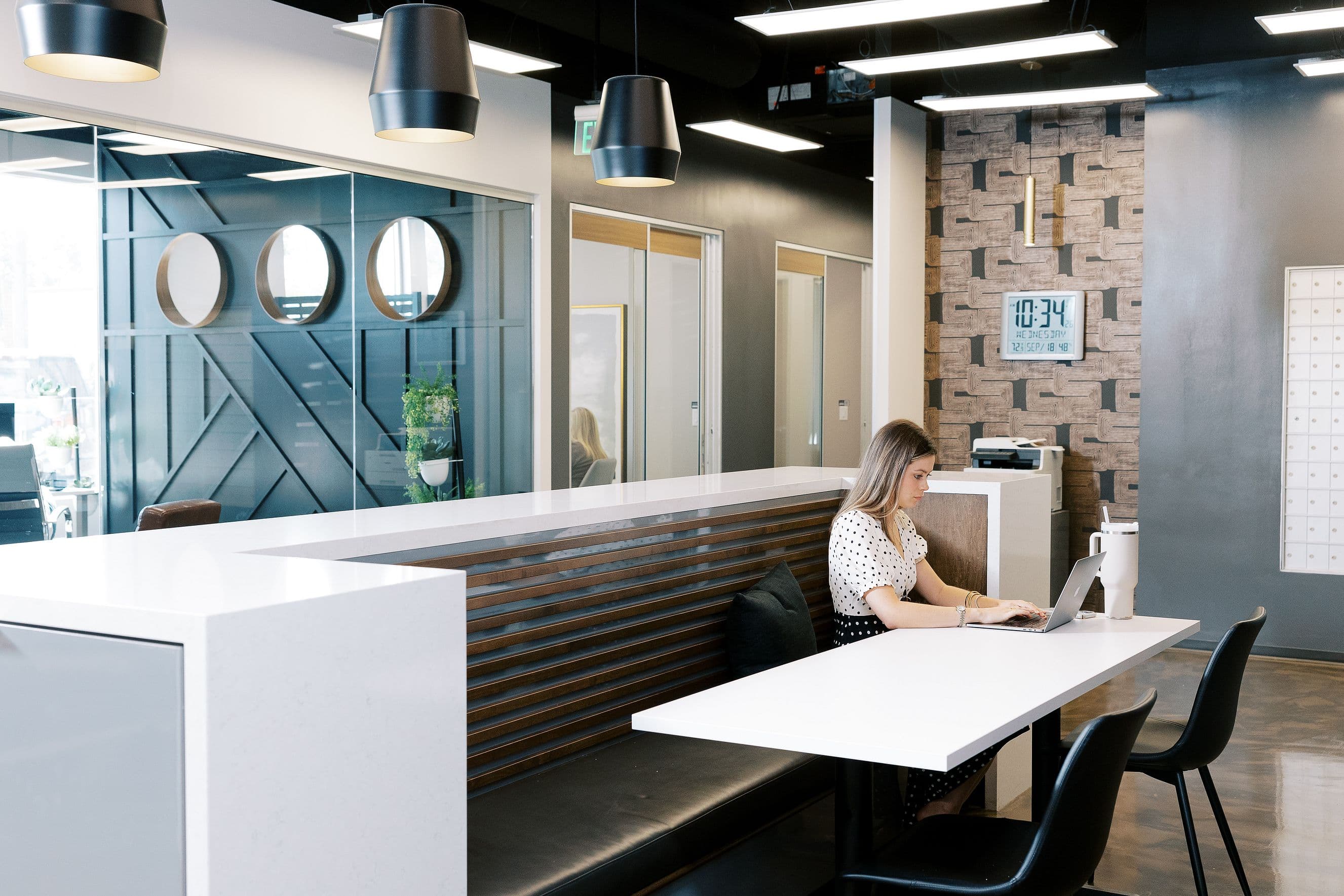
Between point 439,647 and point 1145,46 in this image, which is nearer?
point 439,647

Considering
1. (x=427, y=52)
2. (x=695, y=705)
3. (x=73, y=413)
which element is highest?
(x=427, y=52)

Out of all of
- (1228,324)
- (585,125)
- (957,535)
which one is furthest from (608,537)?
(1228,324)

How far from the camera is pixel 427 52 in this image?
285 cm

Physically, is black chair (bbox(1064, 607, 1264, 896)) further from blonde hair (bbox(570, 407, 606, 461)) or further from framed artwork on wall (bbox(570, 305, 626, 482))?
framed artwork on wall (bbox(570, 305, 626, 482))

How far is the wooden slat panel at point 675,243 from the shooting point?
8.15 m

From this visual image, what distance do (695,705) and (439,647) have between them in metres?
0.74

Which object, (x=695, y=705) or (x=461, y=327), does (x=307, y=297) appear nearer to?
(x=461, y=327)

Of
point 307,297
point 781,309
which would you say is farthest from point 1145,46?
point 307,297

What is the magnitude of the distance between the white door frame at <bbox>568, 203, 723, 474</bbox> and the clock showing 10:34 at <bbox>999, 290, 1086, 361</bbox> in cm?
196

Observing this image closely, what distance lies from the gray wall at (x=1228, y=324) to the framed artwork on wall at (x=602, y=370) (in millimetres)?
3157

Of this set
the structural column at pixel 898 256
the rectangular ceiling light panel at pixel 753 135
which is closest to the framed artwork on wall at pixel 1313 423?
the structural column at pixel 898 256

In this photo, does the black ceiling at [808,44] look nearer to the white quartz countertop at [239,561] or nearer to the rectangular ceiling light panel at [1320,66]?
the rectangular ceiling light panel at [1320,66]

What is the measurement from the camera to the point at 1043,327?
298 inches

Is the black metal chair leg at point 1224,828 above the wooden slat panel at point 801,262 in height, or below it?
below
